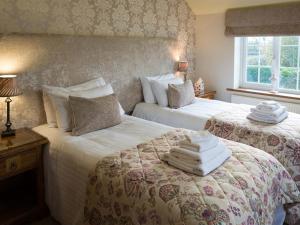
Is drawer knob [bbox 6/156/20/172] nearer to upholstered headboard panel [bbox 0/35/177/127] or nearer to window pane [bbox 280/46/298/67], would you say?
upholstered headboard panel [bbox 0/35/177/127]

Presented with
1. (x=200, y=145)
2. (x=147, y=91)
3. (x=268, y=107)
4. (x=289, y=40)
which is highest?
(x=289, y=40)

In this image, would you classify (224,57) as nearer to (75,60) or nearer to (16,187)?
(75,60)

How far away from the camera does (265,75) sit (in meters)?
4.12

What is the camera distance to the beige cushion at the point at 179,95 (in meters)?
3.40

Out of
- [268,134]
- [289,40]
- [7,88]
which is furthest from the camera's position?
[289,40]

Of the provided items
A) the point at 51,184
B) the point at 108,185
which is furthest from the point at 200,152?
the point at 51,184

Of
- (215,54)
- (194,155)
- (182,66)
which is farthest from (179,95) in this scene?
(194,155)

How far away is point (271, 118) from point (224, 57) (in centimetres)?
189

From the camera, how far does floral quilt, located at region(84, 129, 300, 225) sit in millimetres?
1421

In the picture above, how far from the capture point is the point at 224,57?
437 cm

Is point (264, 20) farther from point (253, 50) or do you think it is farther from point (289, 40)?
point (253, 50)

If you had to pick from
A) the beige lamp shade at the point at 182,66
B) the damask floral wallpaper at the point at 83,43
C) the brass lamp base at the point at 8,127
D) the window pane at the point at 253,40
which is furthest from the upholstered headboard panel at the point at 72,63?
the window pane at the point at 253,40

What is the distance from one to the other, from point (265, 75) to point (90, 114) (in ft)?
9.38

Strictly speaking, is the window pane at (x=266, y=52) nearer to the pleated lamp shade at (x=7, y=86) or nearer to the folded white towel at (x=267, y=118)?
the folded white towel at (x=267, y=118)
